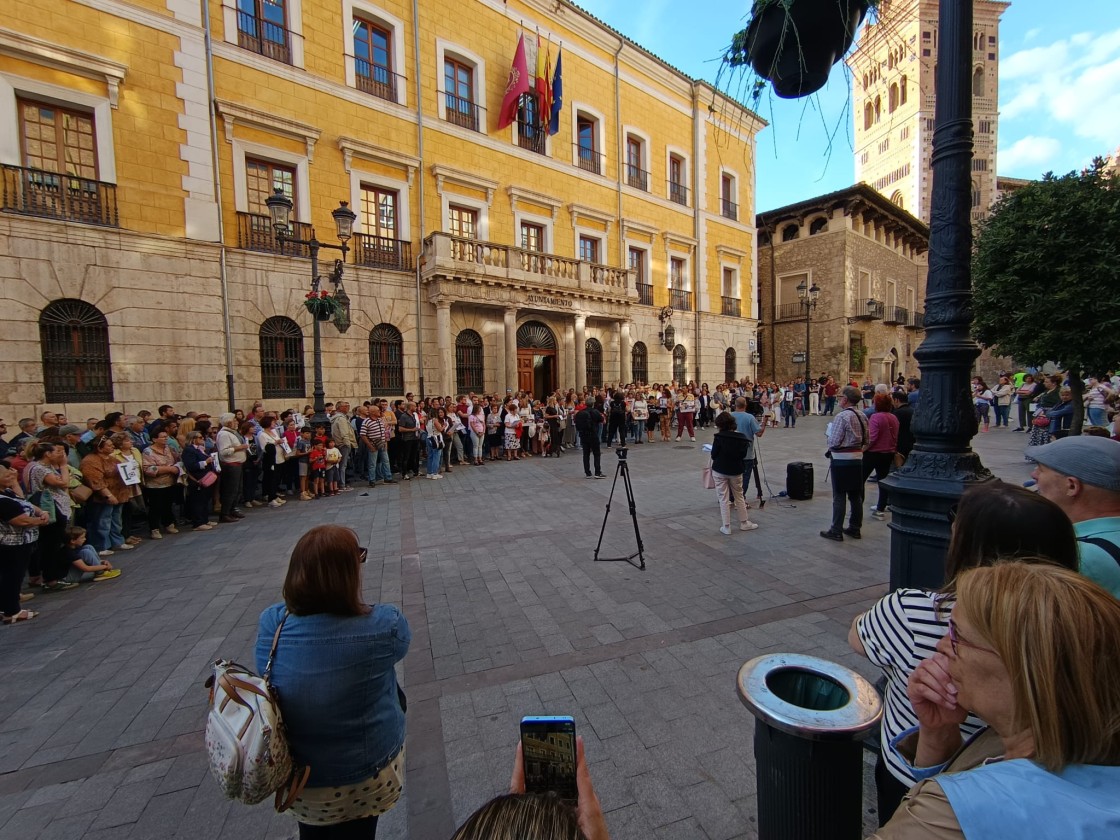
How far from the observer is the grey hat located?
1.96 meters

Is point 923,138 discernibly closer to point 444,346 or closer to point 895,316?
point 895,316

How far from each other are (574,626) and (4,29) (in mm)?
16440

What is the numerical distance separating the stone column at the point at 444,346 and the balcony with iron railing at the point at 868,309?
88.7 feet

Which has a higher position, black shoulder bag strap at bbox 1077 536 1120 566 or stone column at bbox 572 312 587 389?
stone column at bbox 572 312 587 389

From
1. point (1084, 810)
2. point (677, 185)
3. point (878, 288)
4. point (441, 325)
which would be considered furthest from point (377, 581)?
point (878, 288)

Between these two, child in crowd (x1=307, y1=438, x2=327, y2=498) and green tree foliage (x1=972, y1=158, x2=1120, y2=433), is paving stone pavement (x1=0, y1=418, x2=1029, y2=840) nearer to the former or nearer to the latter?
child in crowd (x1=307, y1=438, x2=327, y2=498)

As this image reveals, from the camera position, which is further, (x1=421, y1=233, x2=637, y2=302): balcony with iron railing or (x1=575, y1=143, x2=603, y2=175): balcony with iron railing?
(x1=575, y1=143, x2=603, y2=175): balcony with iron railing

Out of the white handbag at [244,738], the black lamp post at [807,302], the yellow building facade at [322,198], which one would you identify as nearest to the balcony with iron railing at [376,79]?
the yellow building facade at [322,198]

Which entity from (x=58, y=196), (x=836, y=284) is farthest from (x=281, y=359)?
(x=836, y=284)

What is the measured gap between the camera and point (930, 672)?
120 cm

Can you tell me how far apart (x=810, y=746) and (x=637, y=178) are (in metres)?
24.7

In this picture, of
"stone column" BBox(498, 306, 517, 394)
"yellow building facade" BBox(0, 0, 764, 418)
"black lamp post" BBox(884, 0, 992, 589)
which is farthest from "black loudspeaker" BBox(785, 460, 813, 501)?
"stone column" BBox(498, 306, 517, 394)

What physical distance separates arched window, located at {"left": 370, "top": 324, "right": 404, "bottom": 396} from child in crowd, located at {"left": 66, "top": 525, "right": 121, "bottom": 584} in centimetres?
1003

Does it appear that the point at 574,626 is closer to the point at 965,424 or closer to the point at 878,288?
the point at 965,424
